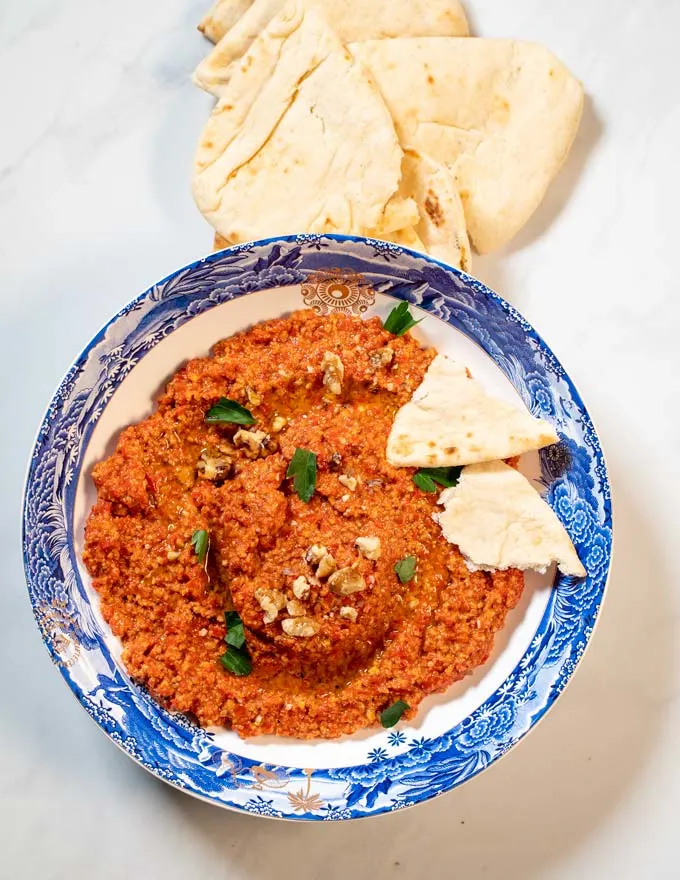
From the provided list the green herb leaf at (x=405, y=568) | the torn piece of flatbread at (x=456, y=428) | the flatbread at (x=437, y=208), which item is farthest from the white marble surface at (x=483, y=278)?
the green herb leaf at (x=405, y=568)

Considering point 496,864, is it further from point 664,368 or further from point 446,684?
point 664,368

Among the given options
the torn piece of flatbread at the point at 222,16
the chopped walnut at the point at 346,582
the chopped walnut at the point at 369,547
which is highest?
the torn piece of flatbread at the point at 222,16

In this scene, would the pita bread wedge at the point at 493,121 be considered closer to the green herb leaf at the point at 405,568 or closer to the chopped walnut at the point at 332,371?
the chopped walnut at the point at 332,371

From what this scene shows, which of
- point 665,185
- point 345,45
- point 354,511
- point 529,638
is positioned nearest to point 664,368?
point 665,185

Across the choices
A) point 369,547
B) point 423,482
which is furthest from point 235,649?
point 423,482

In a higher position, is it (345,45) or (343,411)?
(345,45)

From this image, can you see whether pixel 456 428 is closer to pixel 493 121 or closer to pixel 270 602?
pixel 270 602
